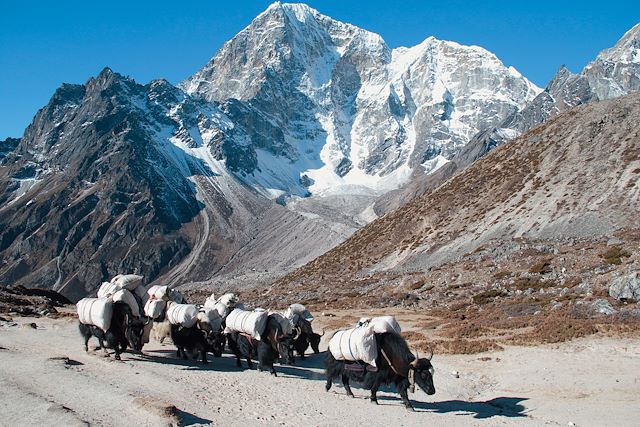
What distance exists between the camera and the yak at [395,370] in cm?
1697

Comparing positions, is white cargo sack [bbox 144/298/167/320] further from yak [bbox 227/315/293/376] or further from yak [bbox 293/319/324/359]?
yak [bbox 293/319/324/359]

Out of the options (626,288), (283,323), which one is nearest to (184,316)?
(283,323)

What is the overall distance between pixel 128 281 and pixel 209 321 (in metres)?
3.74

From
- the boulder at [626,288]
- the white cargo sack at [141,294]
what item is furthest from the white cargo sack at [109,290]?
the boulder at [626,288]

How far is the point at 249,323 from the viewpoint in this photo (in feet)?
74.0

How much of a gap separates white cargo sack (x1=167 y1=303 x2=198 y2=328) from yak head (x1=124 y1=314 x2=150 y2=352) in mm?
1490

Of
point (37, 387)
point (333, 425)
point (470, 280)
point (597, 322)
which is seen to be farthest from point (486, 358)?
point (470, 280)

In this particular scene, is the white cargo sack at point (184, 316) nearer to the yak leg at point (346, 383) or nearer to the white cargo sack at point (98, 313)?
the white cargo sack at point (98, 313)

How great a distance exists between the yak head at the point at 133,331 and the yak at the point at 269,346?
3.94 meters

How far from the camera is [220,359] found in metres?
25.0

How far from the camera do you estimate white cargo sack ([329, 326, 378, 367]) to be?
1756 cm

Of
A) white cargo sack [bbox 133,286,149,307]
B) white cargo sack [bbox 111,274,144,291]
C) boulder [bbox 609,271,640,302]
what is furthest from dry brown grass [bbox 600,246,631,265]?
white cargo sack [bbox 111,274,144,291]

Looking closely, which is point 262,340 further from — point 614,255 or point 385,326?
point 614,255

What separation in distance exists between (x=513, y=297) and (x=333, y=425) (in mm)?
26876
